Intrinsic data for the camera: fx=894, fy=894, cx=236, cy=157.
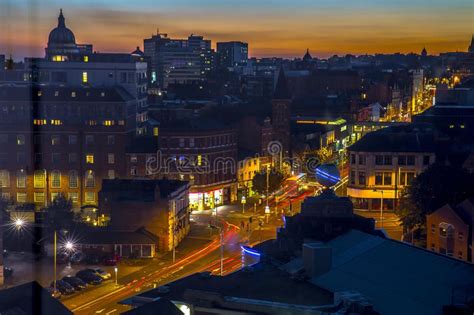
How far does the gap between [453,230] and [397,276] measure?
830cm

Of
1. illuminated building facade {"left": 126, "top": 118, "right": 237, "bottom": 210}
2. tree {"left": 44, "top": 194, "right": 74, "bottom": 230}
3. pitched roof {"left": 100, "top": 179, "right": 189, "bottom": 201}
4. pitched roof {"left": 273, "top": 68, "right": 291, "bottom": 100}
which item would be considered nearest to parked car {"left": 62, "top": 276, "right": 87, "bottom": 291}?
tree {"left": 44, "top": 194, "right": 74, "bottom": 230}

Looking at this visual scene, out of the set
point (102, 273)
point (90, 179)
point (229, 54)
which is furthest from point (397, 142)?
point (229, 54)

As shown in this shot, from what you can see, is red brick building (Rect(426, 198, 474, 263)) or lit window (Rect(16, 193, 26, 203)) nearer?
red brick building (Rect(426, 198, 474, 263))

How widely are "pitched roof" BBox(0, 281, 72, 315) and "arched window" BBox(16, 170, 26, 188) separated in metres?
15.2

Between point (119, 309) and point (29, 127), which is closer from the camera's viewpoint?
point (119, 309)

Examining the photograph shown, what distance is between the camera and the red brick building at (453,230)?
16.7 metres

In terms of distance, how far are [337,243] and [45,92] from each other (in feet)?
57.2

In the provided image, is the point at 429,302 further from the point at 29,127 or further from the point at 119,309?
the point at 29,127

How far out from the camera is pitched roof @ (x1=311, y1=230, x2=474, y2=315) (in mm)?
8586

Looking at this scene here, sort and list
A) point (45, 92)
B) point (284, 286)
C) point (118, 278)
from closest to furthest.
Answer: point (284, 286), point (118, 278), point (45, 92)

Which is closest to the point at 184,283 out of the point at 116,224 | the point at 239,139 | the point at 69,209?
the point at 116,224

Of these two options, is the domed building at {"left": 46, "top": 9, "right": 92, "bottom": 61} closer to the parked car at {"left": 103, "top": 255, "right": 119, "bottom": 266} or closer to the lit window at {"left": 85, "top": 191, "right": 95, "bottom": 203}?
the lit window at {"left": 85, "top": 191, "right": 95, "bottom": 203}

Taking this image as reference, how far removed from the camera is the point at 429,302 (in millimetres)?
8562

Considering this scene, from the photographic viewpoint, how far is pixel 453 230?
56.1 ft
